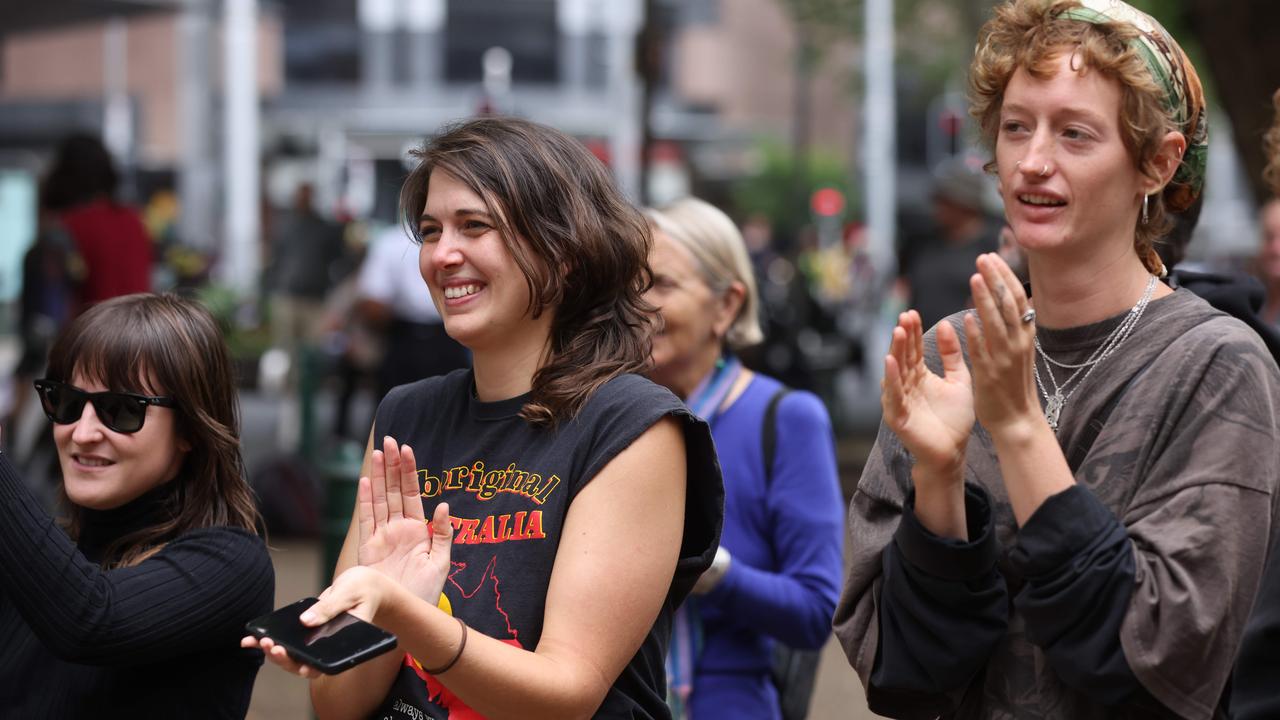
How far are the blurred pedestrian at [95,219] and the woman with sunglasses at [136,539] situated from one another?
6079 millimetres

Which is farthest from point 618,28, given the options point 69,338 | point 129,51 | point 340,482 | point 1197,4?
point 69,338

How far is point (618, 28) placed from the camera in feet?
126

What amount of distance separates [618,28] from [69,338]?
1435 inches

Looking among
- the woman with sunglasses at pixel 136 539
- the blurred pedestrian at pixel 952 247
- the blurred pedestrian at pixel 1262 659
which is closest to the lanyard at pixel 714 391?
the woman with sunglasses at pixel 136 539

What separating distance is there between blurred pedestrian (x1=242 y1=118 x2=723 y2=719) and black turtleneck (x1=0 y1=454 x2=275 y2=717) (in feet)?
0.83

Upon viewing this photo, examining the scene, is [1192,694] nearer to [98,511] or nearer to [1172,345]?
[1172,345]

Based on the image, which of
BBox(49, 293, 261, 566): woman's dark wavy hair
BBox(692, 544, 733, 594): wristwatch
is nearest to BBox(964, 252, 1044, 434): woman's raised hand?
BBox(692, 544, 733, 594): wristwatch

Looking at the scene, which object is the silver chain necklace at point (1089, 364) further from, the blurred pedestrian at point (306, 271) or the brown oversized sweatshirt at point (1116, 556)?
the blurred pedestrian at point (306, 271)

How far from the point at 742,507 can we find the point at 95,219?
20.5 ft

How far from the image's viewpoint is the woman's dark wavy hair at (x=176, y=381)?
2809 millimetres

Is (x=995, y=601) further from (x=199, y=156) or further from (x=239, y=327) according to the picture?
(x=199, y=156)

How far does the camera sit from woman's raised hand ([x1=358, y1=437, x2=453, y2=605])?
7.47ft

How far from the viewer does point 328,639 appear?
1982 mm

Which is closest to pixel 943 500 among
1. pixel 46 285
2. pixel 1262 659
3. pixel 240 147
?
pixel 1262 659
